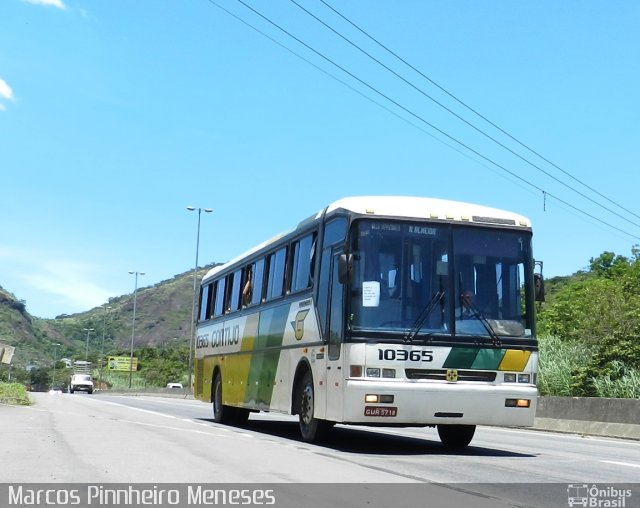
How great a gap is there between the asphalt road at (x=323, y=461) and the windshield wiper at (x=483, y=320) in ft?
5.24

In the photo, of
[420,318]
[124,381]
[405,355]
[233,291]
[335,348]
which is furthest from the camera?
[124,381]

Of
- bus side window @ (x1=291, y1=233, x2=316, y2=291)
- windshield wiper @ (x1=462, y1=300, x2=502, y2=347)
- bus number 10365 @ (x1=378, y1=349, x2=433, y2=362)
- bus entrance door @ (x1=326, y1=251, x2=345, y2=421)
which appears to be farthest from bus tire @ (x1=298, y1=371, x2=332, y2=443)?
windshield wiper @ (x1=462, y1=300, x2=502, y2=347)

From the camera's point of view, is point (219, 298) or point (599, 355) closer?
point (219, 298)

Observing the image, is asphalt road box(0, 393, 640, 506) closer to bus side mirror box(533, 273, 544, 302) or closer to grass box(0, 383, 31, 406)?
bus side mirror box(533, 273, 544, 302)

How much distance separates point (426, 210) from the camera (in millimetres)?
13953

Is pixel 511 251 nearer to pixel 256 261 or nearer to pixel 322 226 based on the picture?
pixel 322 226

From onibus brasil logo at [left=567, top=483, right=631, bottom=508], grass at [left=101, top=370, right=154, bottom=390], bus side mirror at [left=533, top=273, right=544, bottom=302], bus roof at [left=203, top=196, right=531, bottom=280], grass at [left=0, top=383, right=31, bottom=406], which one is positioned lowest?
onibus brasil logo at [left=567, top=483, right=631, bottom=508]

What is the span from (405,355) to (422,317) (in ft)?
1.91

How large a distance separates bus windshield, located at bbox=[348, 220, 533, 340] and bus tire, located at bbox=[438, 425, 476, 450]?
2.03m

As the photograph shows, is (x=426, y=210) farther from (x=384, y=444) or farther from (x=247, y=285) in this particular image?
(x=247, y=285)

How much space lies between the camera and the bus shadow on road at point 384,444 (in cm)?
1389

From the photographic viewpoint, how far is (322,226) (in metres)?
15.0

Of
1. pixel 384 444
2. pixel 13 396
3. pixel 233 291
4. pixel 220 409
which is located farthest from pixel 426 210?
pixel 13 396

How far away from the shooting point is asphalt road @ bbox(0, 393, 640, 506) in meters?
9.58
